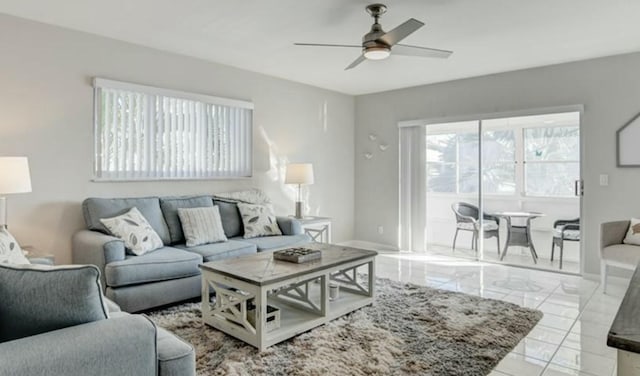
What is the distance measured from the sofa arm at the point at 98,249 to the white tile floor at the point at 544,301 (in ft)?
9.26

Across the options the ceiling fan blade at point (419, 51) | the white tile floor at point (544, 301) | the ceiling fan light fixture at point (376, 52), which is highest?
the ceiling fan blade at point (419, 51)

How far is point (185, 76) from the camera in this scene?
439 centimetres

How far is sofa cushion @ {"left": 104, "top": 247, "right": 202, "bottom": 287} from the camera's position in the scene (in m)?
3.01

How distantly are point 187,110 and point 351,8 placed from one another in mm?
2251

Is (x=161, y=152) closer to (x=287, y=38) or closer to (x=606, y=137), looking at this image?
(x=287, y=38)

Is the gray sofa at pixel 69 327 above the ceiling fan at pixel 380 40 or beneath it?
beneath

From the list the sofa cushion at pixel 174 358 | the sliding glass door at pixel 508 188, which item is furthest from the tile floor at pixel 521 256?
the sofa cushion at pixel 174 358

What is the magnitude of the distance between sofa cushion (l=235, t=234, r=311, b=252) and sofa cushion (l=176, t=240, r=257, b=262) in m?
0.11

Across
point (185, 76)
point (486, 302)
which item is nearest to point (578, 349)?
point (486, 302)

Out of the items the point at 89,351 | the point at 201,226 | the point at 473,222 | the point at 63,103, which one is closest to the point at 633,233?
the point at 473,222

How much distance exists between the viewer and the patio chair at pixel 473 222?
557 centimetres

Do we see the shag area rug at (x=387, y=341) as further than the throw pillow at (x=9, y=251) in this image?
Yes

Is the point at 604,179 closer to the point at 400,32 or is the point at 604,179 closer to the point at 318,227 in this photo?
the point at 400,32

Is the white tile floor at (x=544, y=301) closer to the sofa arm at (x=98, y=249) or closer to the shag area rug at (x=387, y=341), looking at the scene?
the shag area rug at (x=387, y=341)
